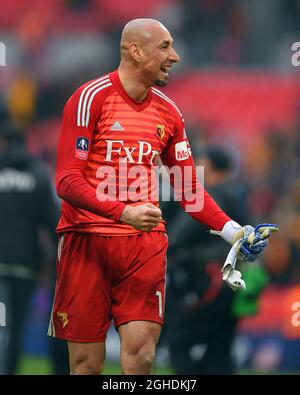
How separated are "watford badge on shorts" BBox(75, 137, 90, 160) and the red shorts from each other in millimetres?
492

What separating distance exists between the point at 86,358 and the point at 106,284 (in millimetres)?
439

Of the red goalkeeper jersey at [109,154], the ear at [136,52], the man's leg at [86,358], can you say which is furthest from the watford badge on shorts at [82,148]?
the man's leg at [86,358]

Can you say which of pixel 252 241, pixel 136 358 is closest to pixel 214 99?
pixel 252 241

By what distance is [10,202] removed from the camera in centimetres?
1034

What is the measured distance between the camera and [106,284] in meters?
6.49

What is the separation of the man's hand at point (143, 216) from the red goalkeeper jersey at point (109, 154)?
0.30ft

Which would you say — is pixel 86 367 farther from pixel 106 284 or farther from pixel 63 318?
pixel 106 284

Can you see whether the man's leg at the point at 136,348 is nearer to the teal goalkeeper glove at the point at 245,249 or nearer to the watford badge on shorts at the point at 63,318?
the watford badge on shorts at the point at 63,318

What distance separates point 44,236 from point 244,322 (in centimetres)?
350

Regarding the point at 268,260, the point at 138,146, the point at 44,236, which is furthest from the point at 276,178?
the point at 138,146

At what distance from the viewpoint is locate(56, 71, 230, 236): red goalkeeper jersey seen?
624 cm

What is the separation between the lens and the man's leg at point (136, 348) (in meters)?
6.35

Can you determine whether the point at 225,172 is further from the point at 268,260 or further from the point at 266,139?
the point at 266,139

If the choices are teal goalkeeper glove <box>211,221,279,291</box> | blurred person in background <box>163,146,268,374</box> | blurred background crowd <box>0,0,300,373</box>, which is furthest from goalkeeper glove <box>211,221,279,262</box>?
blurred background crowd <box>0,0,300,373</box>
